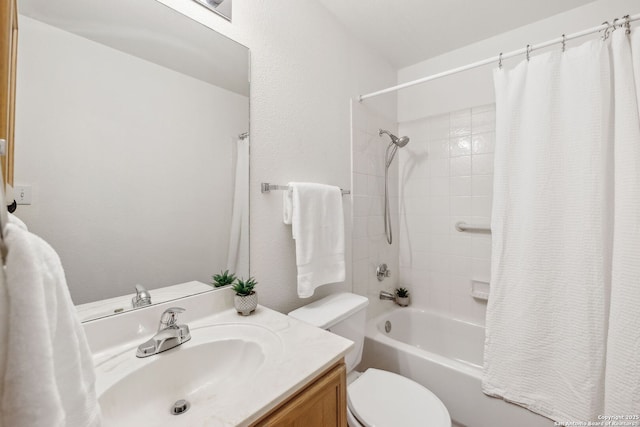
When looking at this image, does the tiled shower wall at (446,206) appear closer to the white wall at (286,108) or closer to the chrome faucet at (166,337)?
the white wall at (286,108)

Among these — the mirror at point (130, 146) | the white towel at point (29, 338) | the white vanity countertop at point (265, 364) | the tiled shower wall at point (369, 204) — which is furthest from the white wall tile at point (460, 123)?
the white towel at point (29, 338)

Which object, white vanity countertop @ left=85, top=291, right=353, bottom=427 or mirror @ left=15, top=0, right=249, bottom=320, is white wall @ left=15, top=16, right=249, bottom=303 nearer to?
mirror @ left=15, top=0, right=249, bottom=320

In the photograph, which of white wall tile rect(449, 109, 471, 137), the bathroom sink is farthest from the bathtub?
white wall tile rect(449, 109, 471, 137)

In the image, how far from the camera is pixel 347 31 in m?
1.73

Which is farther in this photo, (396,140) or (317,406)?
(396,140)

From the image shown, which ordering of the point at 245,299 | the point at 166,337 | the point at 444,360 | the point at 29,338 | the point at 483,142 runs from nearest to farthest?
the point at 29,338 → the point at 166,337 → the point at 245,299 → the point at 444,360 → the point at 483,142

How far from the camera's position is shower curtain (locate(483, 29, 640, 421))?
1029 millimetres

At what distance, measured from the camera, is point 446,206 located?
80.5 inches

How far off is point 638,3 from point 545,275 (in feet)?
5.11

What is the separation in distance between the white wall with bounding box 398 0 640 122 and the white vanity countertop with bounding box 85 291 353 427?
1.91 metres

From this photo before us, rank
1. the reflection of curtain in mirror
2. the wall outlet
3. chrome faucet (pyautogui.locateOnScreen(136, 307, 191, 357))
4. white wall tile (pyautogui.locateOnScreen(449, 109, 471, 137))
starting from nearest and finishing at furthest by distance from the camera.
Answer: the wall outlet < chrome faucet (pyautogui.locateOnScreen(136, 307, 191, 357)) < the reflection of curtain in mirror < white wall tile (pyautogui.locateOnScreen(449, 109, 471, 137))

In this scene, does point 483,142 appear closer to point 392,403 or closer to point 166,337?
point 392,403

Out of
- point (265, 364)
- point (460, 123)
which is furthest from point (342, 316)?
point (460, 123)

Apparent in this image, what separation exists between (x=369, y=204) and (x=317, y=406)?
4.55 feet
